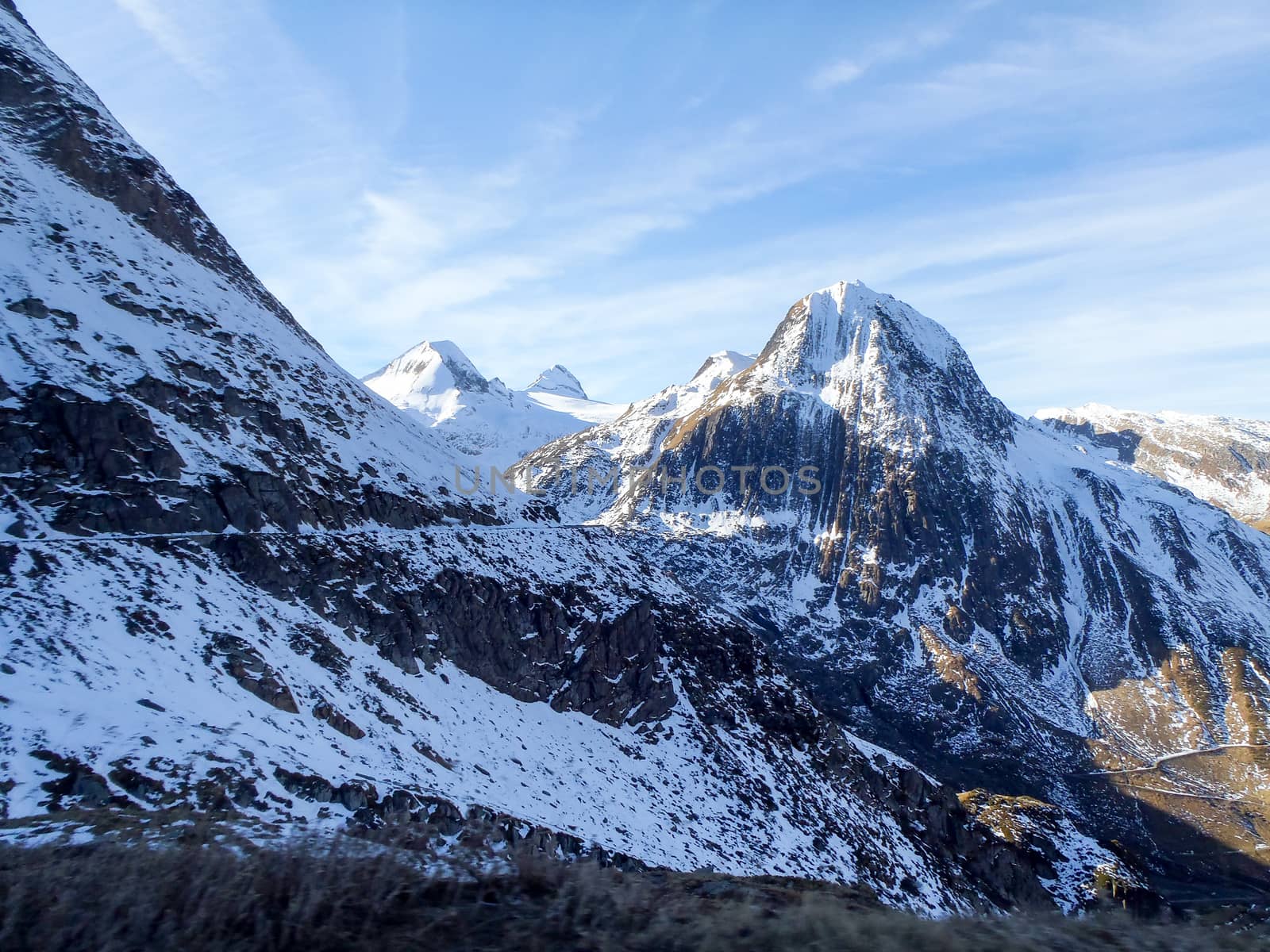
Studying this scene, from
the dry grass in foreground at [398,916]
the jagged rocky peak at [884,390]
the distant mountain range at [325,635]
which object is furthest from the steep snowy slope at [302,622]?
the jagged rocky peak at [884,390]

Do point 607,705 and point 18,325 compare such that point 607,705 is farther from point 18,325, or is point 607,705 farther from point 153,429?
point 18,325

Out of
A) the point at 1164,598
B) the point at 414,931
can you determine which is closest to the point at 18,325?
the point at 414,931

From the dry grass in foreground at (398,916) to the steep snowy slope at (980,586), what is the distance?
8520 cm

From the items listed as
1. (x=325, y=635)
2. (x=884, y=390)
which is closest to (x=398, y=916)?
(x=325, y=635)

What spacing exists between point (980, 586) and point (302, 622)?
151 m

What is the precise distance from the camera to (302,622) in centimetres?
3145

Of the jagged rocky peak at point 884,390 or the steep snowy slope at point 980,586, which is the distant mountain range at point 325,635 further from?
the jagged rocky peak at point 884,390

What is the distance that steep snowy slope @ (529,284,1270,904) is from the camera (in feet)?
379

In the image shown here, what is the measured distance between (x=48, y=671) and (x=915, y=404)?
185 m

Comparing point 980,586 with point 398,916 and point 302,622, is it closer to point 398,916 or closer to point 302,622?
point 302,622

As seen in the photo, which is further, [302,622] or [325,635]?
[325,635]

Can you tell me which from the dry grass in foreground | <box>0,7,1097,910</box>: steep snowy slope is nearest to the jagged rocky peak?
<box>0,7,1097,910</box>: steep snowy slope

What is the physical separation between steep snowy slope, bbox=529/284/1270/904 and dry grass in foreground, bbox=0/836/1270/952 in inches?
3354

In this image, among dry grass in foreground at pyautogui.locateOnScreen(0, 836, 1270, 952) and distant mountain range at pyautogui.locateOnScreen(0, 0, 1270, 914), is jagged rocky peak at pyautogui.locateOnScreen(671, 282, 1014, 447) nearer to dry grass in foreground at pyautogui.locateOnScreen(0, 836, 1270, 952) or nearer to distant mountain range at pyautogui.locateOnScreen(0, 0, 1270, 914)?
distant mountain range at pyautogui.locateOnScreen(0, 0, 1270, 914)
